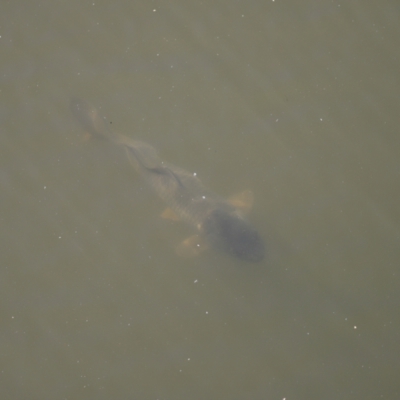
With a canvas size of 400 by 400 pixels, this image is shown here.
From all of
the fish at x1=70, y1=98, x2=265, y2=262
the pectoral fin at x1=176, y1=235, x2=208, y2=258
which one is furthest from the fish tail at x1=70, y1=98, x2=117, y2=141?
the pectoral fin at x1=176, y1=235, x2=208, y2=258

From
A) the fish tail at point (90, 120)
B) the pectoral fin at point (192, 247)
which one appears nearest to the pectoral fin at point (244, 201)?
the pectoral fin at point (192, 247)

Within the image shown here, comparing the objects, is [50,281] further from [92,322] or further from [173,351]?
[173,351]

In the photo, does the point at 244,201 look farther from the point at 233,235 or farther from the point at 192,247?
the point at 192,247

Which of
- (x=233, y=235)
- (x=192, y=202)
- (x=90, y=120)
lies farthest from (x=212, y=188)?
(x=90, y=120)

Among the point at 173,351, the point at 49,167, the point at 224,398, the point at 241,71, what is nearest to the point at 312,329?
the point at 224,398

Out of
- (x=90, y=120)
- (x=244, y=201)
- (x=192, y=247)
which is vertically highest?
(x=244, y=201)

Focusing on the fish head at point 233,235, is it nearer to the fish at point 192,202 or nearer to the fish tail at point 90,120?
the fish at point 192,202
